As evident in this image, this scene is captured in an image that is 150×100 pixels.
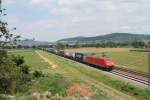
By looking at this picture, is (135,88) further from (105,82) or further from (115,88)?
(105,82)

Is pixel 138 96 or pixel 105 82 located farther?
pixel 105 82

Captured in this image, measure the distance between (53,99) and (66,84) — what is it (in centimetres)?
1997

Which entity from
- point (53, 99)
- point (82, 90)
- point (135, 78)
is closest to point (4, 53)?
point (53, 99)

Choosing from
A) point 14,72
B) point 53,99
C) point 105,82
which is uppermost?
point 14,72

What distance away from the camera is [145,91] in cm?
3756

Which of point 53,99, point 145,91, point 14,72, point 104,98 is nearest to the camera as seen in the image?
point 14,72

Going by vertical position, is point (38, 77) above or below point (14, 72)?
below

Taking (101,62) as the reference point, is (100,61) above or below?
above

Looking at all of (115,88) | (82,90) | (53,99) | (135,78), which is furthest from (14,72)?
(135,78)

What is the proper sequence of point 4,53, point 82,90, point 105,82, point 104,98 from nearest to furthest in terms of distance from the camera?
1. point 4,53
2. point 104,98
3. point 82,90
4. point 105,82

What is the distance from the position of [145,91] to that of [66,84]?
921 cm

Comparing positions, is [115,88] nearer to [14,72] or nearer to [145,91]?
[145,91]

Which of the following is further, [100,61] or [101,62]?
[100,61]

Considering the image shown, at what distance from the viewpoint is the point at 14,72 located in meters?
15.6
